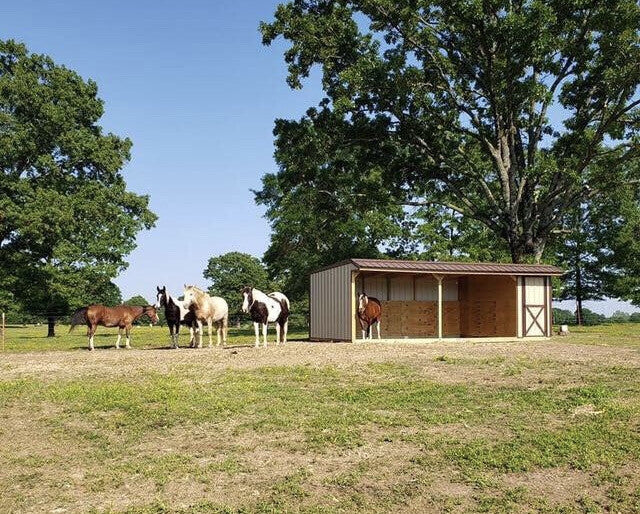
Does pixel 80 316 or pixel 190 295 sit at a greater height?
pixel 190 295

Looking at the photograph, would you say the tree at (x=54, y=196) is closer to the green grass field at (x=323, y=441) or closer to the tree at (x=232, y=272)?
the green grass field at (x=323, y=441)

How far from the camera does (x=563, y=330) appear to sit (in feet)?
109

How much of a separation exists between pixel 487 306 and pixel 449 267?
5548mm

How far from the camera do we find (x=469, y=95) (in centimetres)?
3222

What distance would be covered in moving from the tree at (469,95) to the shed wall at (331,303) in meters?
7.74

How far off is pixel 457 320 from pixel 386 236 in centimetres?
1464

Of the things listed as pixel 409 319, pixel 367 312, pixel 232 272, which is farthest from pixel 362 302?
pixel 232 272

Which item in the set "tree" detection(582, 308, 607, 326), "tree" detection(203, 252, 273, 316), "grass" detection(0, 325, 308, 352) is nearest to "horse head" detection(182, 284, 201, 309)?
"grass" detection(0, 325, 308, 352)

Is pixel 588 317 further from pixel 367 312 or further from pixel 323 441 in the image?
pixel 323 441

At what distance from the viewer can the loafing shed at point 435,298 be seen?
26.8 meters

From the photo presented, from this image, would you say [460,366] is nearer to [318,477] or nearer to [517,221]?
[318,477]

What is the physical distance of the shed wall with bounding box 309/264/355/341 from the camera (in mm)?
26219

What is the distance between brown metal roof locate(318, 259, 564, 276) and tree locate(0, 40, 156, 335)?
20.3 meters

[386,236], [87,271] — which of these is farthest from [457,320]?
[87,271]
